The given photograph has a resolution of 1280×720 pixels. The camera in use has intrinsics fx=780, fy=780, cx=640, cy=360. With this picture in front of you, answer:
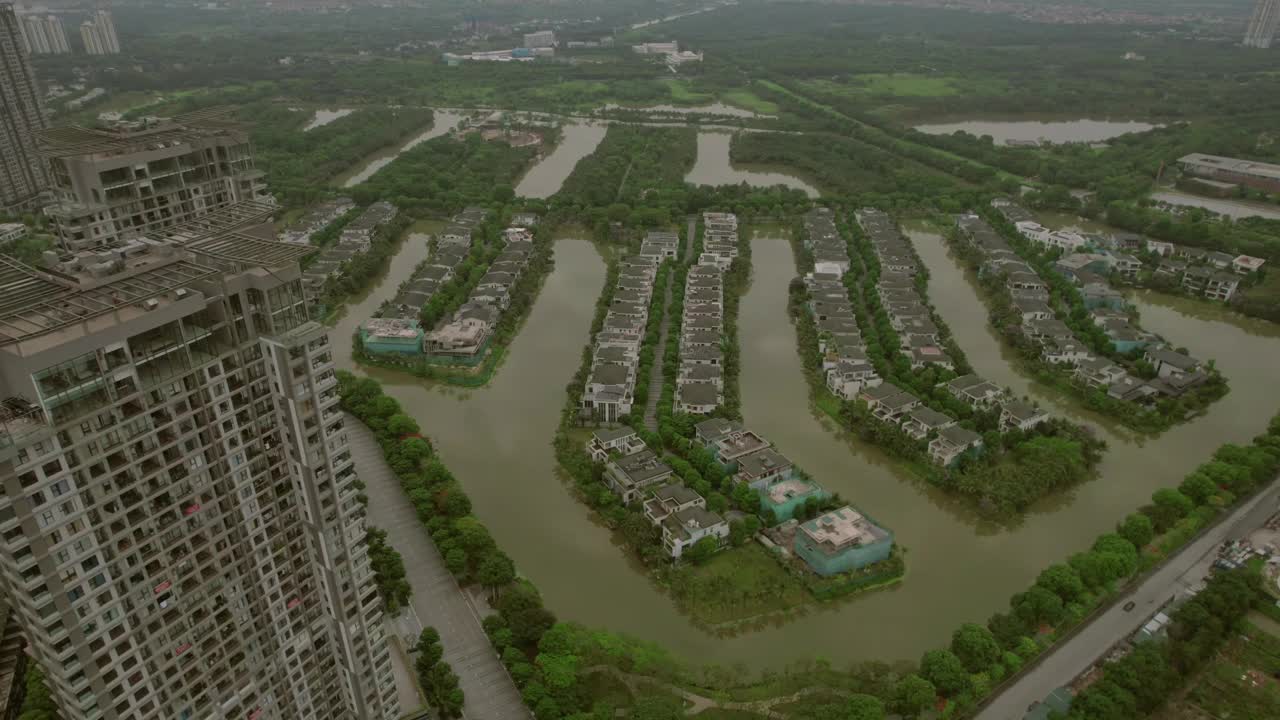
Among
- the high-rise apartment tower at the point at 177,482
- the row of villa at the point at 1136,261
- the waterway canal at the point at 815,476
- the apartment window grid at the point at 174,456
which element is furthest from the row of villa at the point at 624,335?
the row of villa at the point at 1136,261

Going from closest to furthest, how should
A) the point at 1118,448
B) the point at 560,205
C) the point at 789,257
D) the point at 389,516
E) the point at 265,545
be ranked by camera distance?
the point at 265,545, the point at 389,516, the point at 1118,448, the point at 789,257, the point at 560,205

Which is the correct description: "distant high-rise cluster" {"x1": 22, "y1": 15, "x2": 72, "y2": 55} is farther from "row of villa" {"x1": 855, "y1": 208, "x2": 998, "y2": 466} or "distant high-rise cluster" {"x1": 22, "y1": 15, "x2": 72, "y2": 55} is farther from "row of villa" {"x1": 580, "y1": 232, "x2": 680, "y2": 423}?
"row of villa" {"x1": 855, "y1": 208, "x2": 998, "y2": 466}

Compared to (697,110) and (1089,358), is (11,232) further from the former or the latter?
(697,110)

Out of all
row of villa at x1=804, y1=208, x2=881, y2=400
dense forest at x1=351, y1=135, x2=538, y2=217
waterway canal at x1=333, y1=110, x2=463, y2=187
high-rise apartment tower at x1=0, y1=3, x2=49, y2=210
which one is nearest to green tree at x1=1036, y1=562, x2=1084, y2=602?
row of villa at x1=804, y1=208, x2=881, y2=400

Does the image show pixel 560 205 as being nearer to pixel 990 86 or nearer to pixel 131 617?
pixel 131 617

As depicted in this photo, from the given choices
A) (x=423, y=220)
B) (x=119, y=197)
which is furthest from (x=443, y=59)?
(x=119, y=197)

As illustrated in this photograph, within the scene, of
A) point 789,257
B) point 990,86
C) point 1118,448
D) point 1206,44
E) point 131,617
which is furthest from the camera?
point 1206,44

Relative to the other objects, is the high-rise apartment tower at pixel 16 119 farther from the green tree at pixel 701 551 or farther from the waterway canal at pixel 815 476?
the green tree at pixel 701 551
